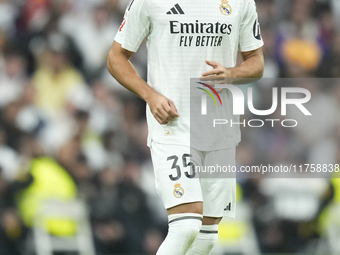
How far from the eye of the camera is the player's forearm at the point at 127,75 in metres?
3.56

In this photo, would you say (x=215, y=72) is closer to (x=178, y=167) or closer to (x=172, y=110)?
(x=172, y=110)

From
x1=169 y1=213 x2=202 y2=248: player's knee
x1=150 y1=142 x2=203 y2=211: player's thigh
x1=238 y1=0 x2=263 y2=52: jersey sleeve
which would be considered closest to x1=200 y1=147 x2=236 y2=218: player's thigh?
x1=150 y1=142 x2=203 y2=211: player's thigh

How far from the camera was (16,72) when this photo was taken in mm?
6926

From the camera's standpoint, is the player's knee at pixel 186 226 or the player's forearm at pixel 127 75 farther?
the player's forearm at pixel 127 75

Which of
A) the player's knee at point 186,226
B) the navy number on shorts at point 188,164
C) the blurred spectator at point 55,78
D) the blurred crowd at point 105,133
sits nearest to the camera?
the player's knee at point 186,226

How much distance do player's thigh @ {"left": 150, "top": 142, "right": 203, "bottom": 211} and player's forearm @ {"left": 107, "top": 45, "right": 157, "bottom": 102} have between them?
1.18ft

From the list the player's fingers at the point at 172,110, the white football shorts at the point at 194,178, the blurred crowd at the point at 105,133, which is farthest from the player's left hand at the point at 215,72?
the blurred crowd at the point at 105,133

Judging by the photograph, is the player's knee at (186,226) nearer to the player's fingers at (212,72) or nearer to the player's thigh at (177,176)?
the player's thigh at (177,176)

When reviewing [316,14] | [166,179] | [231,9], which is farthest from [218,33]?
[316,14]

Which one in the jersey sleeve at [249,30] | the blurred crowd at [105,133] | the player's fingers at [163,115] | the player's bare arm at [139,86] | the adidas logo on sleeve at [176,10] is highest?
the adidas logo on sleeve at [176,10]

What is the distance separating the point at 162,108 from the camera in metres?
3.44

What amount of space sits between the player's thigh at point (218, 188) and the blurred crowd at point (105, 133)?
2689mm

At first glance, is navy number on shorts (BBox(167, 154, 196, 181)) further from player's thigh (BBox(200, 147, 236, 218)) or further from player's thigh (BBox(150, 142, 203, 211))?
player's thigh (BBox(200, 147, 236, 218))

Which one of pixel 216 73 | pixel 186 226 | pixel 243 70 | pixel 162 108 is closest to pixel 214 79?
pixel 216 73
